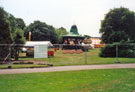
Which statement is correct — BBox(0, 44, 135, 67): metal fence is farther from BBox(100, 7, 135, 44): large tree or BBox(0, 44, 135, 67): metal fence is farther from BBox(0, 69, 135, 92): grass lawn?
BBox(100, 7, 135, 44): large tree

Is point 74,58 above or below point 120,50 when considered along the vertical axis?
below

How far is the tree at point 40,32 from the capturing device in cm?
7001

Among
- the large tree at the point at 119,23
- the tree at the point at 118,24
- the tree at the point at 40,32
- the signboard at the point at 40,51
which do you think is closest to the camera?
the signboard at the point at 40,51

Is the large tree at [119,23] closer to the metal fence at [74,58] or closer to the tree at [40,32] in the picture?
the metal fence at [74,58]

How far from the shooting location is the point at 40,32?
70.7 m

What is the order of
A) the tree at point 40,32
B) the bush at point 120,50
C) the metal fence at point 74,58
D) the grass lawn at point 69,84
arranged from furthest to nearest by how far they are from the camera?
the tree at point 40,32, the bush at point 120,50, the metal fence at point 74,58, the grass lawn at point 69,84

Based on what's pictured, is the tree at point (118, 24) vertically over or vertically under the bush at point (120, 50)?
over

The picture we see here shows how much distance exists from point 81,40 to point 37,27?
2629cm

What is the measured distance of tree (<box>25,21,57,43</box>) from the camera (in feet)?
230

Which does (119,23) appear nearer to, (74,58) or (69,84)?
(74,58)

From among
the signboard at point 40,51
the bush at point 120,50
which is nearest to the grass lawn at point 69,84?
the signboard at point 40,51

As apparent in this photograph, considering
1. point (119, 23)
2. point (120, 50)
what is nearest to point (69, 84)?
point (120, 50)

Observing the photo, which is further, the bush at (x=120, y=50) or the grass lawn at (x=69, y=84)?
the bush at (x=120, y=50)

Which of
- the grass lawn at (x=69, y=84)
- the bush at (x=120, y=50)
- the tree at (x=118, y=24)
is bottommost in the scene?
the grass lawn at (x=69, y=84)
